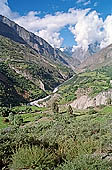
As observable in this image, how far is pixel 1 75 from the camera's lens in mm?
136250

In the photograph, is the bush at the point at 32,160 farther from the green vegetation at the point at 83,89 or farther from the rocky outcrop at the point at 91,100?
the green vegetation at the point at 83,89

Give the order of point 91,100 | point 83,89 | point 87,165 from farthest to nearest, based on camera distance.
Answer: point 83,89
point 91,100
point 87,165

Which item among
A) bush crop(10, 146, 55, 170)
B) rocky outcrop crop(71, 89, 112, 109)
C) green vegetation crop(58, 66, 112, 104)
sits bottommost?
bush crop(10, 146, 55, 170)

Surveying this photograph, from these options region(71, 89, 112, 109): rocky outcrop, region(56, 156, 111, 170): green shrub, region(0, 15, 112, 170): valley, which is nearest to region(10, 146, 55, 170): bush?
region(0, 15, 112, 170): valley

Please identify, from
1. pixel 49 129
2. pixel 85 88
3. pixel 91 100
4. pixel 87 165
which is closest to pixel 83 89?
pixel 85 88

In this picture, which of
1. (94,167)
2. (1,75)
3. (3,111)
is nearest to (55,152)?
(94,167)

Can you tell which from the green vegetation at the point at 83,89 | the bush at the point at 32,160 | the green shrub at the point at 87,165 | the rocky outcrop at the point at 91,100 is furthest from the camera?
the green vegetation at the point at 83,89

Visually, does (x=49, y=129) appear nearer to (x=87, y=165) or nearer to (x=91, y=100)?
(x=87, y=165)

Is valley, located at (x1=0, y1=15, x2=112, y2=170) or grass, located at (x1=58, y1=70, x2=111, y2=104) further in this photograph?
grass, located at (x1=58, y1=70, x2=111, y2=104)

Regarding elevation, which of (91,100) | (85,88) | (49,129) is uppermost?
(85,88)

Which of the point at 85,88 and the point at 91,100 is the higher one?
the point at 85,88

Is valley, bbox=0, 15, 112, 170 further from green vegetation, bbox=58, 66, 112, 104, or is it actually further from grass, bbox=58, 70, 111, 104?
green vegetation, bbox=58, 66, 112, 104

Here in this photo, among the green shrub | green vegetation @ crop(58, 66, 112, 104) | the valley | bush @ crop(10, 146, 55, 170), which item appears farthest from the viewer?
green vegetation @ crop(58, 66, 112, 104)

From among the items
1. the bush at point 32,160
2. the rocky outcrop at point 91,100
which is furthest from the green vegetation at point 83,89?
the bush at point 32,160
